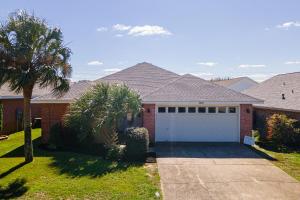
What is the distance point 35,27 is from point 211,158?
10.1 meters

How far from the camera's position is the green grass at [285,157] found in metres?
13.0

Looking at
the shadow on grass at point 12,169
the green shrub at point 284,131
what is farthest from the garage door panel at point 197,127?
the shadow on grass at point 12,169

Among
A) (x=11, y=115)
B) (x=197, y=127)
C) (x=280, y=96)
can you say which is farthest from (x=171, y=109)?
(x=11, y=115)

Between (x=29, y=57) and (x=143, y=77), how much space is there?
457 inches

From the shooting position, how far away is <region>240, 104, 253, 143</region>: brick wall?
60.6 feet

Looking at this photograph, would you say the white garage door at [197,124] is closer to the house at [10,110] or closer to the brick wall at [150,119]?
the brick wall at [150,119]

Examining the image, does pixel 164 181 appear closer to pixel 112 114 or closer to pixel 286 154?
pixel 112 114

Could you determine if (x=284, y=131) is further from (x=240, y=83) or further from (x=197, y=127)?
(x=240, y=83)

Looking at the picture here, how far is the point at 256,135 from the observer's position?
22.5 meters

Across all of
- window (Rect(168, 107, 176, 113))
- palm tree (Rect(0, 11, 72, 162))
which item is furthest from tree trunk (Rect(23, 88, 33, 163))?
window (Rect(168, 107, 176, 113))

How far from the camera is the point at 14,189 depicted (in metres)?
10.3

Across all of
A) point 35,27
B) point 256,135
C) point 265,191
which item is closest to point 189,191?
point 265,191

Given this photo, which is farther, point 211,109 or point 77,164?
point 211,109

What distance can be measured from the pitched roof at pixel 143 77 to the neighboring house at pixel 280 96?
25.4ft
